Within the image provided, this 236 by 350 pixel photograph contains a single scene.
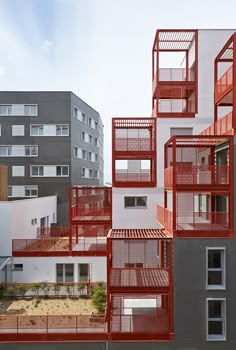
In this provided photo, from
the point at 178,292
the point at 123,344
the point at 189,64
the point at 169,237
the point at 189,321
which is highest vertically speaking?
the point at 189,64

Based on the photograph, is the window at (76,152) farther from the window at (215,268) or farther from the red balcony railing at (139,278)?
the window at (215,268)

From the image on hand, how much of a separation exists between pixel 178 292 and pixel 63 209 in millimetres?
21012

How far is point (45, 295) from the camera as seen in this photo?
18.2 meters

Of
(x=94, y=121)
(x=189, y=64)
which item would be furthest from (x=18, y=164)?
(x=189, y=64)

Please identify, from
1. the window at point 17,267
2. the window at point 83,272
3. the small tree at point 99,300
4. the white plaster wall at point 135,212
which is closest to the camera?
the small tree at point 99,300

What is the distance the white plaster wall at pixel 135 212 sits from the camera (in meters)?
19.6

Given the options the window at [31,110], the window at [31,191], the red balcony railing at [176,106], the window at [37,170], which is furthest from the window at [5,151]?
the red balcony railing at [176,106]

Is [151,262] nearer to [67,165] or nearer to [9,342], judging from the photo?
[9,342]

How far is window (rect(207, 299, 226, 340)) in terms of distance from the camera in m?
13.4

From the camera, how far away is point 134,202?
19.9m

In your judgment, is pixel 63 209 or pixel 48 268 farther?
pixel 63 209

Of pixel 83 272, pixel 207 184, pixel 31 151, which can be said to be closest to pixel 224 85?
pixel 207 184

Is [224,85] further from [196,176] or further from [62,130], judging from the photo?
[62,130]

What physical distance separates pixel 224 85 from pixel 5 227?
1703 cm
